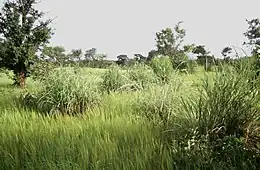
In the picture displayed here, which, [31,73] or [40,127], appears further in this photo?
[31,73]

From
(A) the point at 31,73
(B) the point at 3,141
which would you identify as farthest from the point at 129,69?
(B) the point at 3,141

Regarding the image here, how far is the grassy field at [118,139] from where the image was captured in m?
2.91

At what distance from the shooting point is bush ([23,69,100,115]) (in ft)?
18.3

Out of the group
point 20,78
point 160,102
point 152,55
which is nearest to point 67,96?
point 160,102

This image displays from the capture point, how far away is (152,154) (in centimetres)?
309

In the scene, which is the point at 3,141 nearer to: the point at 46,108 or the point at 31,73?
the point at 46,108

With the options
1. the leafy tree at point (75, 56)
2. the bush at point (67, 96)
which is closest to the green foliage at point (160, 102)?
the bush at point (67, 96)

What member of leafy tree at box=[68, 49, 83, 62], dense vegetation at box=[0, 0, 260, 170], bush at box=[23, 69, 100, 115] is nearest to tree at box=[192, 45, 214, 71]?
dense vegetation at box=[0, 0, 260, 170]

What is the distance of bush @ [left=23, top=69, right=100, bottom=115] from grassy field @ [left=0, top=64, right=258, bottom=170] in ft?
1.62

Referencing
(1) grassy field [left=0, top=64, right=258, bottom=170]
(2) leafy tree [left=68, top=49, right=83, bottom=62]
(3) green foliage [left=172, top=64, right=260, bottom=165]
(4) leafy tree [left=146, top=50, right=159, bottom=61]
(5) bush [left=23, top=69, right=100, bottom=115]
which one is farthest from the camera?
(4) leafy tree [left=146, top=50, right=159, bottom=61]

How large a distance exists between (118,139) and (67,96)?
7.56 feet

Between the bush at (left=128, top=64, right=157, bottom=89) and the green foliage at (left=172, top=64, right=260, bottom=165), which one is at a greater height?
the bush at (left=128, top=64, right=157, bottom=89)

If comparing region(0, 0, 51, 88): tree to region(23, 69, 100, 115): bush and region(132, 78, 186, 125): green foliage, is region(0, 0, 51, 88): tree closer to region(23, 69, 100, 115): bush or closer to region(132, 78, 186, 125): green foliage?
region(23, 69, 100, 115): bush

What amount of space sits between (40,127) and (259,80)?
2.67m
